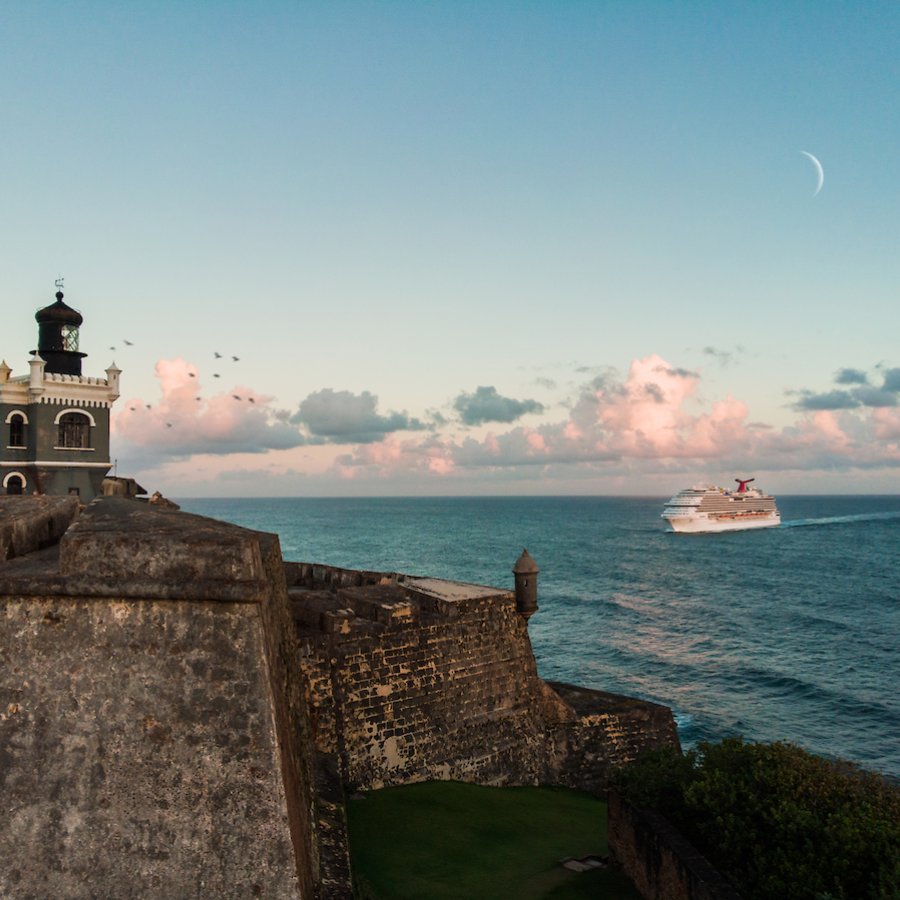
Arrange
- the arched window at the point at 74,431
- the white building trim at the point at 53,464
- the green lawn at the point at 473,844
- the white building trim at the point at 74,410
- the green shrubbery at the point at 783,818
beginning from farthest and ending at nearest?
the arched window at the point at 74,431
the white building trim at the point at 74,410
the white building trim at the point at 53,464
the green lawn at the point at 473,844
the green shrubbery at the point at 783,818

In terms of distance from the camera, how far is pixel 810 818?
9.95 metres

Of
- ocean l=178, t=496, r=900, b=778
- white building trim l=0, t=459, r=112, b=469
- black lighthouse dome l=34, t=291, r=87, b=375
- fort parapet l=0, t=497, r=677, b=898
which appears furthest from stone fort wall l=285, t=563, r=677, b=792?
black lighthouse dome l=34, t=291, r=87, b=375

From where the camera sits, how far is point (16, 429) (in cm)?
3188

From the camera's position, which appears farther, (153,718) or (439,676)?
(439,676)

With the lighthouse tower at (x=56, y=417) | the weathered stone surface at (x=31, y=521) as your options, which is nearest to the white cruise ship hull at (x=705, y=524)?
the lighthouse tower at (x=56, y=417)

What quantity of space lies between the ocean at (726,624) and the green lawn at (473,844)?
1395cm

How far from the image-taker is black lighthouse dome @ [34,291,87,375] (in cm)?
3331

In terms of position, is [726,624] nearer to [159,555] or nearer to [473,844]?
[473,844]

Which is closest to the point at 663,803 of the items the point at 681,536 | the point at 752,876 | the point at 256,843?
the point at 752,876

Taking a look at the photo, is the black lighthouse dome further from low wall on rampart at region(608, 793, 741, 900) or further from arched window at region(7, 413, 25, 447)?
low wall on rampart at region(608, 793, 741, 900)

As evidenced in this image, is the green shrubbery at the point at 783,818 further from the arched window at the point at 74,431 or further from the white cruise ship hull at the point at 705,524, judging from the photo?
the white cruise ship hull at the point at 705,524

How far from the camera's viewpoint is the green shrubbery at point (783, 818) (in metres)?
9.30

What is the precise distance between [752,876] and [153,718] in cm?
800

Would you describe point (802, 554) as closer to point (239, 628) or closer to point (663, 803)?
point (663, 803)
